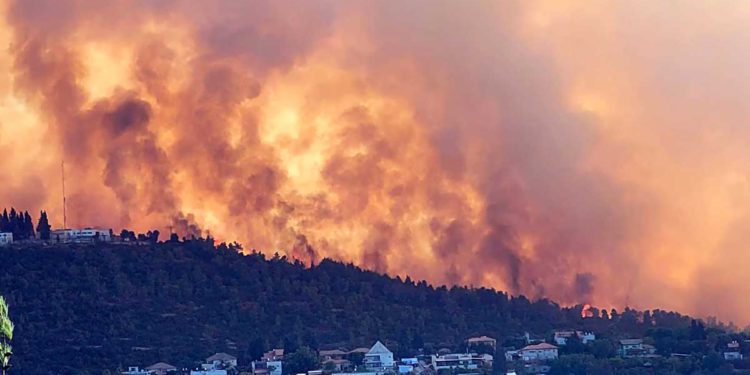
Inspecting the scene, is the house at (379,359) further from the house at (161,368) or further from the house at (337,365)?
the house at (161,368)

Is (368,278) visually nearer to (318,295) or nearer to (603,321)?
(318,295)

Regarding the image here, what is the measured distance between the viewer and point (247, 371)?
89062 mm

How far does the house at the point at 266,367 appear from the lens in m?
88.9

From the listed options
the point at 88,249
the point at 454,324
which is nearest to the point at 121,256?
the point at 88,249

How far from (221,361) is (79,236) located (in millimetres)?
14175

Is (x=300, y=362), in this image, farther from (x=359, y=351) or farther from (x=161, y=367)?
(x=161, y=367)

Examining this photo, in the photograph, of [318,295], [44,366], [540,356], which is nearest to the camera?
[44,366]

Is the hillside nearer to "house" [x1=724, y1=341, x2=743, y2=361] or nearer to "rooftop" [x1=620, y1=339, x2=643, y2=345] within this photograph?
"rooftop" [x1=620, y1=339, x2=643, y2=345]

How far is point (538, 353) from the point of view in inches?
3740

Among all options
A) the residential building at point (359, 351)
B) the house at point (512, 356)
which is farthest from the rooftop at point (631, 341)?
the residential building at point (359, 351)

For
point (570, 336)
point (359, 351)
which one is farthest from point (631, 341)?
point (359, 351)

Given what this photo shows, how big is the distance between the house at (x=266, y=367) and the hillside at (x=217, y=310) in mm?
1545

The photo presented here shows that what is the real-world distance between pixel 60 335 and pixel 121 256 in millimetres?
9234

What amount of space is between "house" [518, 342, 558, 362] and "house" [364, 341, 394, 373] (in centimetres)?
635
